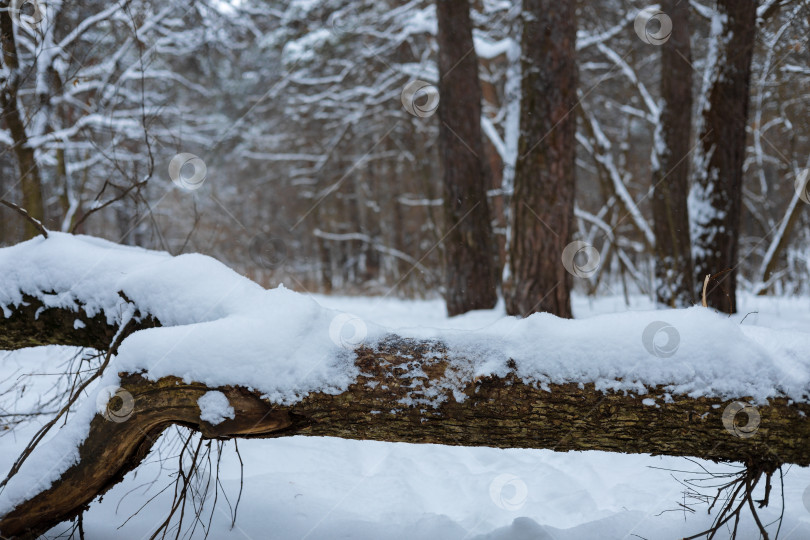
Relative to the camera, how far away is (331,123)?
12.6 meters

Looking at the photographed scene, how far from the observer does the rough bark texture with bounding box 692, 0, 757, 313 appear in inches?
190

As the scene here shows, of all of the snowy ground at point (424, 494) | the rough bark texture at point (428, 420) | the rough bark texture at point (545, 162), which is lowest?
the snowy ground at point (424, 494)

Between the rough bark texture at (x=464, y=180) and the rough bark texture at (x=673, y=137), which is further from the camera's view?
the rough bark texture at (x=673, y=137)

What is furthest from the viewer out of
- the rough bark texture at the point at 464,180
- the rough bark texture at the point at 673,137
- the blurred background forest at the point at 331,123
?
the rough bark texture at the point at 673,137

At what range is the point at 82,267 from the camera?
224 cm

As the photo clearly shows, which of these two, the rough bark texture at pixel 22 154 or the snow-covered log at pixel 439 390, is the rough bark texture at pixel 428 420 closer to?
the snow-covered log at pixel 439 390

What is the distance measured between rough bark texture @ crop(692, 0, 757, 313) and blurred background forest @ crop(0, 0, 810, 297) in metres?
0.31

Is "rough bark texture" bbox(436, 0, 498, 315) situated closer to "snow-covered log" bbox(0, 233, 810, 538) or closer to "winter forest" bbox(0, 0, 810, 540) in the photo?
"winter forest" bbox(0, 0, 810, 540)

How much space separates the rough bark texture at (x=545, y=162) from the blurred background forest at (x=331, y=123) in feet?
1.23

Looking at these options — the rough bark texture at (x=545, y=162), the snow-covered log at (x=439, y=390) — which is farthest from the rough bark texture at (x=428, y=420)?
the rough bark texture at (x=545, y=162)

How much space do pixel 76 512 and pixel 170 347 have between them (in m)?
0.75

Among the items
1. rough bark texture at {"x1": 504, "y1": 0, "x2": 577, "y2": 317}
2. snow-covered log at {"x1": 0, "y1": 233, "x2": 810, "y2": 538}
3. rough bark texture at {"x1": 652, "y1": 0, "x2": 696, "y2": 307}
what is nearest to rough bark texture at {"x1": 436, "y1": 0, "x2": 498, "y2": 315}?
rough bark texture at {"x1": 504, "y1": 0, "x2": 577, "y2": 317}

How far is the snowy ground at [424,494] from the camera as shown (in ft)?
7.37

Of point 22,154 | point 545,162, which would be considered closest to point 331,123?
point 22,154
